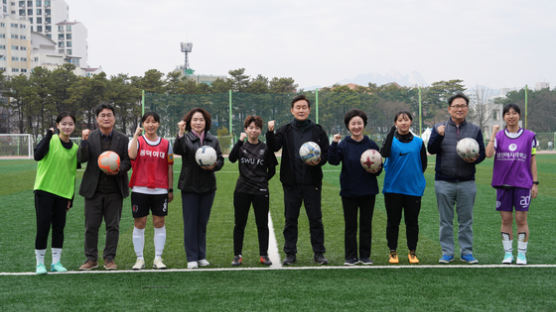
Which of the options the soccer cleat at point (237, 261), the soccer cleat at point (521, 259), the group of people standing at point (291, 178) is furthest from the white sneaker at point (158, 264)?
the soccer cleat at point (521, 259)

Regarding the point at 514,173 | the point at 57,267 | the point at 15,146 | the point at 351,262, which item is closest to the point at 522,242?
the point at 514,173

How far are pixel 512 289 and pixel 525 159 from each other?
1.53 m

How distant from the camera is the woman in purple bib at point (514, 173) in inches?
212

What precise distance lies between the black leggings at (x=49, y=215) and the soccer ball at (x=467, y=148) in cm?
406

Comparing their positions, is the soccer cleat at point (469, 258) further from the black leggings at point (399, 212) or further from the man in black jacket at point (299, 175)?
the man in black jacket at point (299, 175)

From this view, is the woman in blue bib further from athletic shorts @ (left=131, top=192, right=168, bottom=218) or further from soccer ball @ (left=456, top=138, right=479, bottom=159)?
athletic shorts @ (left=131, top=192, right=168, bottom=218)

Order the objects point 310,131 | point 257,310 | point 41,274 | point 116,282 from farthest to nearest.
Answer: point 310,131
point 41,274
point 116,282
point 257,310

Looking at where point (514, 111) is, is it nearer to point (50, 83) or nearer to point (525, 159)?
point (525, 159)

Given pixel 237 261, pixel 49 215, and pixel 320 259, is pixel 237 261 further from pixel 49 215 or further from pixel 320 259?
pixel 49 215

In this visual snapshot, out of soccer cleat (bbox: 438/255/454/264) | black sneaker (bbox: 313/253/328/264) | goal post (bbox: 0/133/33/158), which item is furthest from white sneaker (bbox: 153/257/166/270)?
goal post (bbox: 0/133/33/158)

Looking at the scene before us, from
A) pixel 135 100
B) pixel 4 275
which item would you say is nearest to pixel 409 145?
pixel 4 275

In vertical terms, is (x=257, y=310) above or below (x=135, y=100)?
below

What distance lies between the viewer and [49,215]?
5191 mm

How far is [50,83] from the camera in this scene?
5091 centimetres
